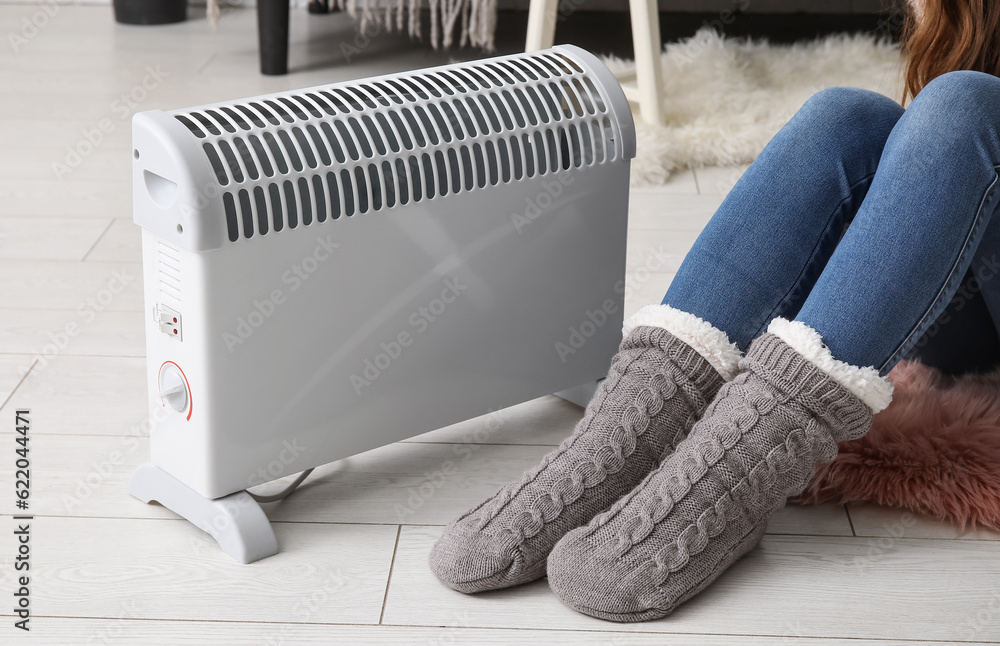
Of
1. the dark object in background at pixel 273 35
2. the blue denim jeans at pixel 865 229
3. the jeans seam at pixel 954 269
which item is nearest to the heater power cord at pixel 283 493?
the blue denim jeans at pixel 865 229

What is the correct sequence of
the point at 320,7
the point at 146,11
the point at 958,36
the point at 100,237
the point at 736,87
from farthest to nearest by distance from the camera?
the point at 320,7
the point at 146,11
the point at 736,87
the point at 100,237
the point at 958,36

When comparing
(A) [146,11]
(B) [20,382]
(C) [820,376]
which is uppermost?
(C) [820,376]

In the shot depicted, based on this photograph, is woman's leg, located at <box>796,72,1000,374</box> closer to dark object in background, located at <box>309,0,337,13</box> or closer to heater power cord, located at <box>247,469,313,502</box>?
heater power cord, located at <box>247,469,313,502</box>

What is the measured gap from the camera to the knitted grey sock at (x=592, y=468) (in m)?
0.74

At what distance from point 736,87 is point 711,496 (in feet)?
4.48

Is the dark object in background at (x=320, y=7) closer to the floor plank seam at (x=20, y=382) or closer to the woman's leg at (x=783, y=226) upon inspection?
the floor plank seam at (x=20, y=382)

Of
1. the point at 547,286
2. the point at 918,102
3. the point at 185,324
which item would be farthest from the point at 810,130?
the point at 185,324

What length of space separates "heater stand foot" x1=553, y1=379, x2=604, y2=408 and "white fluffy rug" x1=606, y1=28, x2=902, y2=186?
710 millimetres

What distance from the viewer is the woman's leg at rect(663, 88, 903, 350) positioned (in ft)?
2.62

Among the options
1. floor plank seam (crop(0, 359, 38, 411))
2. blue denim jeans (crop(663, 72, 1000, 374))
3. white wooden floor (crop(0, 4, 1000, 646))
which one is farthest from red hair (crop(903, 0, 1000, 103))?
floor plank seam (crop(0, 359, 38, 411))

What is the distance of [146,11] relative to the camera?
8.53 ft

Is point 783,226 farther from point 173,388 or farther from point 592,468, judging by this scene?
point 173,388

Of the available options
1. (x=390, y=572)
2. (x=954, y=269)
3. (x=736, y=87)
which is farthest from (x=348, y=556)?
(x=736, y=87)

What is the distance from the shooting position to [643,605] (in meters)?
0.71
